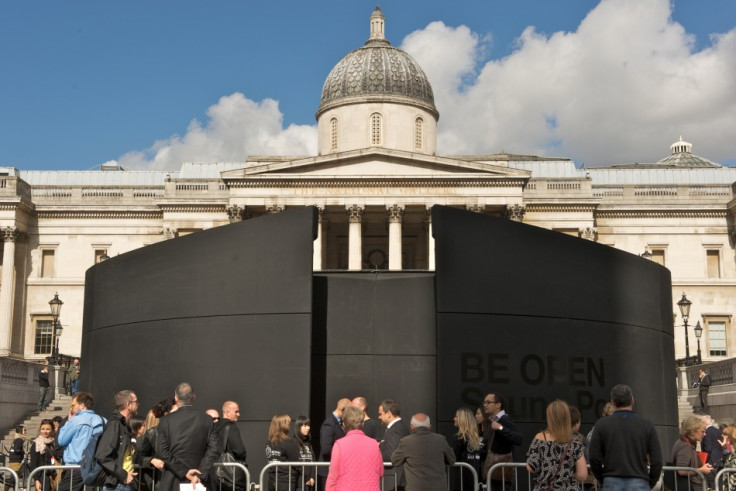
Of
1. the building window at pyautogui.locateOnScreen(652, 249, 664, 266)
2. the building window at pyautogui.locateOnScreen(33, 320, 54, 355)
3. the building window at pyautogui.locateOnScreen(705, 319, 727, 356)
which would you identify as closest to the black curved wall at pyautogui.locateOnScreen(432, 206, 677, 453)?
the building window at pyautogui.locateOnScreen(705, 319, 727, 356)

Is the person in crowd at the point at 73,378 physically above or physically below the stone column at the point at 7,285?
below

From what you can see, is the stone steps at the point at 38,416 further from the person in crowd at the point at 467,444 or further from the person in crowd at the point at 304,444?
the person in crowd at the point at 467,444

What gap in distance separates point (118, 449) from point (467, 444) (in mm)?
4164

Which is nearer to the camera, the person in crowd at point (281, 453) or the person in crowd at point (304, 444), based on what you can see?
the person in crowd at point (281, 453)

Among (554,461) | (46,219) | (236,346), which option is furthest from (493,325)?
(46,219)

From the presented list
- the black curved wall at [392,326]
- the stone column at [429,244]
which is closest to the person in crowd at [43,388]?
the black curved wall at [392,326]

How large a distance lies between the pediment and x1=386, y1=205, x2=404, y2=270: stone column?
73.5 inches

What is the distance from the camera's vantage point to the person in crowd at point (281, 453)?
11.6 meters

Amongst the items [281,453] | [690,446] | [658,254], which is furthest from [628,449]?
[658,254]

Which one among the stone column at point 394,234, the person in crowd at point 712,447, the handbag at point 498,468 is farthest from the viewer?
the stone column at point 394,234

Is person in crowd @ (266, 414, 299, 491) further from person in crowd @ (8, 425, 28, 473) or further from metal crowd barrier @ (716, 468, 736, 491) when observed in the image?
person in crowd @ (8, 425, 28, 473)

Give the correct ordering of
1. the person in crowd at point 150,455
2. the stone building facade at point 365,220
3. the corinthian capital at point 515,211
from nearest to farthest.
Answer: the person in crowd at point 150,455 < the corinthian capital at point 515,211 < the stone building facade at point 365,220

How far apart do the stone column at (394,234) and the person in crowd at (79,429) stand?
39289 mm

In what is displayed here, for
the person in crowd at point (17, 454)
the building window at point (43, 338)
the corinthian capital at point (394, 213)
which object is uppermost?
the corinthian capital at point (394, 213)
